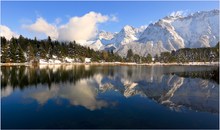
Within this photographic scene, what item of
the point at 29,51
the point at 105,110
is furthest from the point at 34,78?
the point at 29,51

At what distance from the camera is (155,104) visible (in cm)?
3048

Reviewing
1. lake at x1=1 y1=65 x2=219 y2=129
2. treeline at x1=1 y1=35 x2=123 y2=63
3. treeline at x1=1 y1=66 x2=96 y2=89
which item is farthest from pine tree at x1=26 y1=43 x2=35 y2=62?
lake at x1=1 y1=65 x2=219 y2=129

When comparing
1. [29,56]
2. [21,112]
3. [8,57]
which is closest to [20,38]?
[29,56]

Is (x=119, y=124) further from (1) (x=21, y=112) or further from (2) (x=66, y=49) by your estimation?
(2) (x=66, y=49)

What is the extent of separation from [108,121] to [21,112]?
9.94 meters

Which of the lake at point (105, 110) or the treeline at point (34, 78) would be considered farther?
the treeline at point (34, 78)

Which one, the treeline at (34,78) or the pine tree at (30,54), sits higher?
the pine tree at (30,54)

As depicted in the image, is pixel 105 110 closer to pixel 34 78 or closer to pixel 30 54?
pixel 34 78

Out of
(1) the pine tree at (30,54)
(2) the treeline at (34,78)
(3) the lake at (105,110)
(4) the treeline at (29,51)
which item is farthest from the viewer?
(1) the pine tree at (30,54)

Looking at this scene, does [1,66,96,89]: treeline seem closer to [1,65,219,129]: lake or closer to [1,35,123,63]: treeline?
[1,65,219,129]: lake

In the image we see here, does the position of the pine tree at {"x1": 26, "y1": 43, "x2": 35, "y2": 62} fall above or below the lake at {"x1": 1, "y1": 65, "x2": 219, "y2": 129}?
above

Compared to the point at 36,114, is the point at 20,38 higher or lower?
higher

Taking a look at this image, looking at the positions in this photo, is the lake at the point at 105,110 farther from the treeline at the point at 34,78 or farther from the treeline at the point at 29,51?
the treeline at the point at 29,51

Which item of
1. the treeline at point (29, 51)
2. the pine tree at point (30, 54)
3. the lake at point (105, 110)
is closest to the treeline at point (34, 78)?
the lake at point (105, 110)
